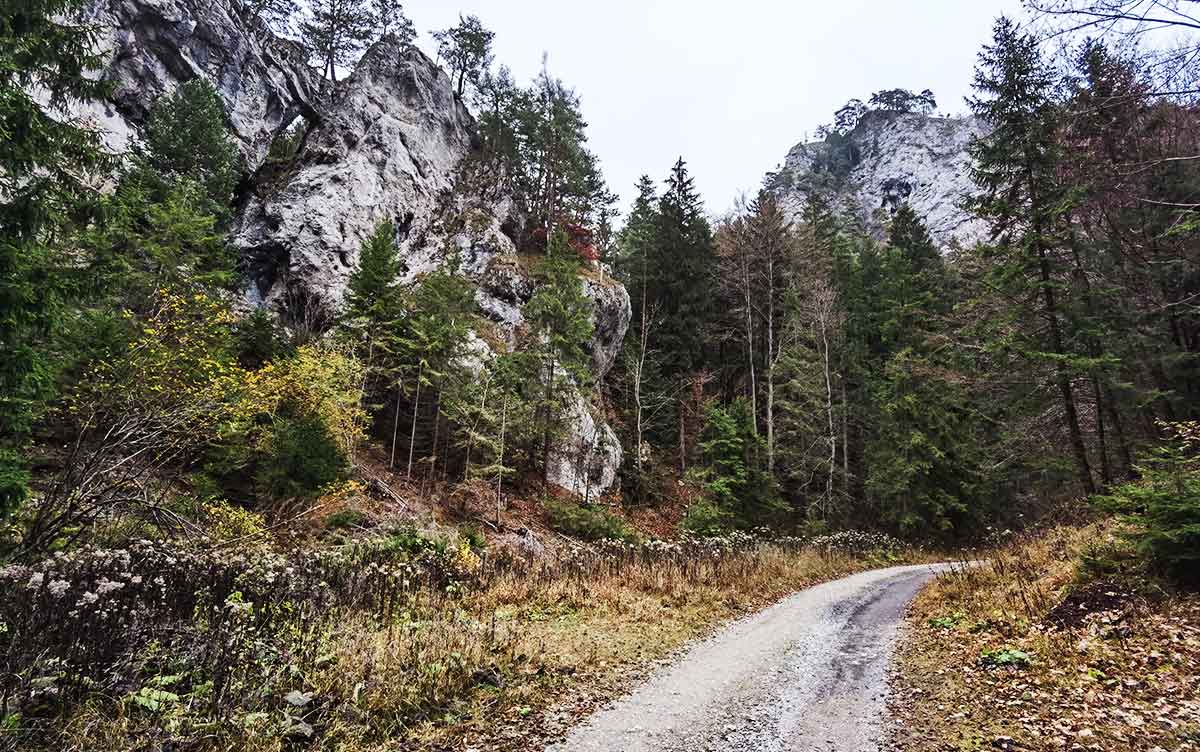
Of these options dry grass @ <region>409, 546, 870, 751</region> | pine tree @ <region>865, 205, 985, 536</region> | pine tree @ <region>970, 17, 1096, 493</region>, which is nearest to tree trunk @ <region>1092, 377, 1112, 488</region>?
pine tree @ <region>970, 17, 1096, 493</region>

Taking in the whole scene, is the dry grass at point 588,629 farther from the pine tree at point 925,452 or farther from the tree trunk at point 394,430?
the tree trunk at point 394,430

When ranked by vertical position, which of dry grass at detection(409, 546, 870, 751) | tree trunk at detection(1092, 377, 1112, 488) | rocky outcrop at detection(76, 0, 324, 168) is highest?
rocky outcrop at detection(76, 0, 324, 168)

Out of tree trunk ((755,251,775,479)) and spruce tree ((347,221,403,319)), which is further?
tree trunk ((755,251,775,479))

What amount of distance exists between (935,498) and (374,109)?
38874 millimetres

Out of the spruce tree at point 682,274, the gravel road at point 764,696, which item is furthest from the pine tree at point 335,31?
the gravel road at point 764,696

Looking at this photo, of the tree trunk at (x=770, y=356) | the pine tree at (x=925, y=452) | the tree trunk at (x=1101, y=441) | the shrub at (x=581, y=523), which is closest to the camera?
the tree trunk at (x=1101, y=441)

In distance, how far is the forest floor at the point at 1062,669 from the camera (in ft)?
14.3

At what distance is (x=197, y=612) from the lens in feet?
18.0

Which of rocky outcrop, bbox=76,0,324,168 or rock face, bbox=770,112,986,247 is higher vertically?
rock face, bbox=770,112,986,247

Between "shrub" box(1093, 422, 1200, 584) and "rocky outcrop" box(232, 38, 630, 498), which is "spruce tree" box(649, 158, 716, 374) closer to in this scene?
"rocky outcrop" box(232, 38, 630, 498)

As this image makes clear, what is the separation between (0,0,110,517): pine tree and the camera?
7129mm

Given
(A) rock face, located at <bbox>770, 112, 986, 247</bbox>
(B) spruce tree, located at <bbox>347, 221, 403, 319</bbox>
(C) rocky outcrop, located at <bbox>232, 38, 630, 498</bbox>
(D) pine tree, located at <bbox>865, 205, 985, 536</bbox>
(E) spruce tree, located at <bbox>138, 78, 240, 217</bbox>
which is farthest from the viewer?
(A) rock face, located at <bbox>770, 112, 986, 247</bbox>

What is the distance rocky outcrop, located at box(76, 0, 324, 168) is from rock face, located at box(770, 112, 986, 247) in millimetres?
57584

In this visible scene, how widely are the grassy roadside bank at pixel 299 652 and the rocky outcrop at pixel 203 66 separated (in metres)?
33.6
